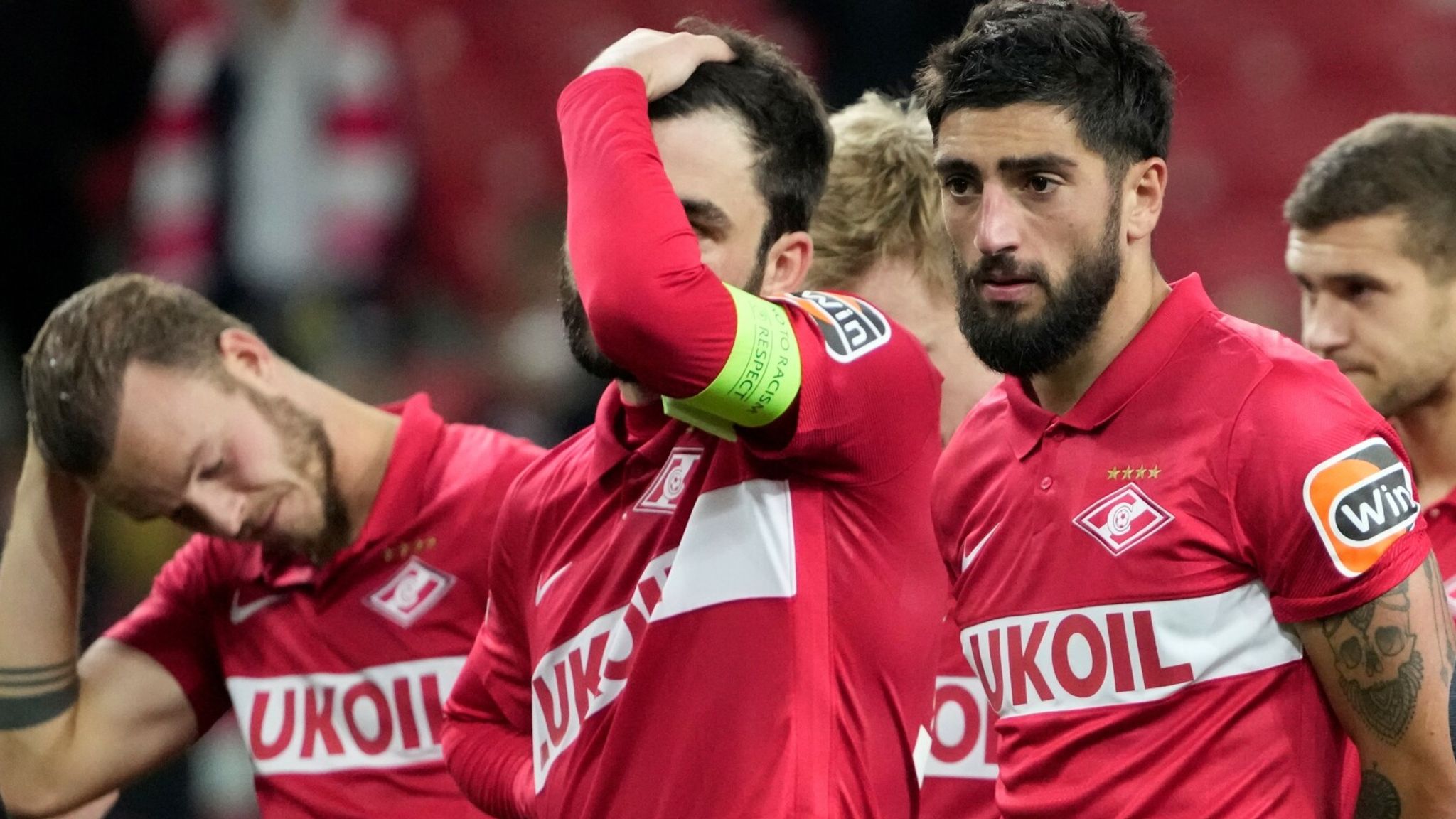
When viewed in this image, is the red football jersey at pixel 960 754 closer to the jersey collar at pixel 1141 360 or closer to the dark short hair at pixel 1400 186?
the jersey collar at pixel 1141 360

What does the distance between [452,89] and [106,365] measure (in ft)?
11.9

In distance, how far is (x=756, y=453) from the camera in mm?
2041

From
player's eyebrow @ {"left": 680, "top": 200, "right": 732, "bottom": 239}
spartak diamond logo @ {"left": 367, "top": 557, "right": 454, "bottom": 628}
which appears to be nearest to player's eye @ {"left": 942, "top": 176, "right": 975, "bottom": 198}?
player's eyebrow @ {"left": 680, "top": 200, "right": 732, "bottom": 239}

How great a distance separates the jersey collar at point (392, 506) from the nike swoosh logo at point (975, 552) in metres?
1.05

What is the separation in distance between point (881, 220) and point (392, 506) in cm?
89

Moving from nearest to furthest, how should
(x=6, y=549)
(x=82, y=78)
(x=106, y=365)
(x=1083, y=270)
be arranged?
(x=1083, y=270) → (x=106, y=365) → (x=6, y=549) → (x=82, y=78)

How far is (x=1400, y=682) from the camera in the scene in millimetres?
1816

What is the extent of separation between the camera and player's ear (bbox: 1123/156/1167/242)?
2.06 metres

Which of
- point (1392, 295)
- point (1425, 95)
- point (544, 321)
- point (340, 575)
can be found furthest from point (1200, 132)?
point (340, 575)

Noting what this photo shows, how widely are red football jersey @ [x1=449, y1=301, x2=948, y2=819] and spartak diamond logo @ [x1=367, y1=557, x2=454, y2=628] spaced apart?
0.58 metres

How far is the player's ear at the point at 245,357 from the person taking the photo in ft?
9.39

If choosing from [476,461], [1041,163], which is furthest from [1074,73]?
[476,461]

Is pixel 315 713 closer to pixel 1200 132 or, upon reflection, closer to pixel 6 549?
pixel 6 549

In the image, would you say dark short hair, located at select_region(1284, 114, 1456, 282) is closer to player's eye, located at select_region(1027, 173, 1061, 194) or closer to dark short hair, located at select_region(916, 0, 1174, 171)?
dark short hair, located at select_region(916, 0, 1174, 171)
